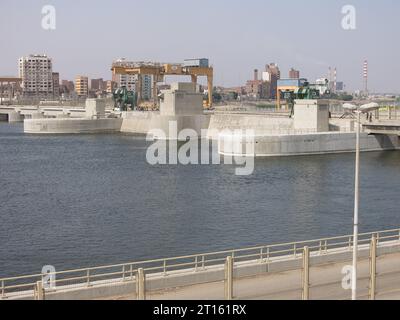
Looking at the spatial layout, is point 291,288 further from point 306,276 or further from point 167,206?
point 167,206

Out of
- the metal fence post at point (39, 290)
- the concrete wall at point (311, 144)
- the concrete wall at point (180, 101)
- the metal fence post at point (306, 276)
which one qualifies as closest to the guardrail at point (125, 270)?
the metal fence post at point (39, 290)

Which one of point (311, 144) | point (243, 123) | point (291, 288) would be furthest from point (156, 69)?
point (291, 288)

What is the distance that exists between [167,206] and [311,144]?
2901 cm

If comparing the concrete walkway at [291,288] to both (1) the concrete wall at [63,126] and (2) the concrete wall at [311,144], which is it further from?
(1) the concrete wall at [63,126]

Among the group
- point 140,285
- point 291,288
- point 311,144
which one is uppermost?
point 140,285

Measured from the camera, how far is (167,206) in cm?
3309

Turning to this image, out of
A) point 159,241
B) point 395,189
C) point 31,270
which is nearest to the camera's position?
point 31,270

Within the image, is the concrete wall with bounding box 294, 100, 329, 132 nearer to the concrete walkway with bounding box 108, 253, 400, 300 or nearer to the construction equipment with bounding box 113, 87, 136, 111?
the construction equipment with bounding box 113, 87, 136, 111
